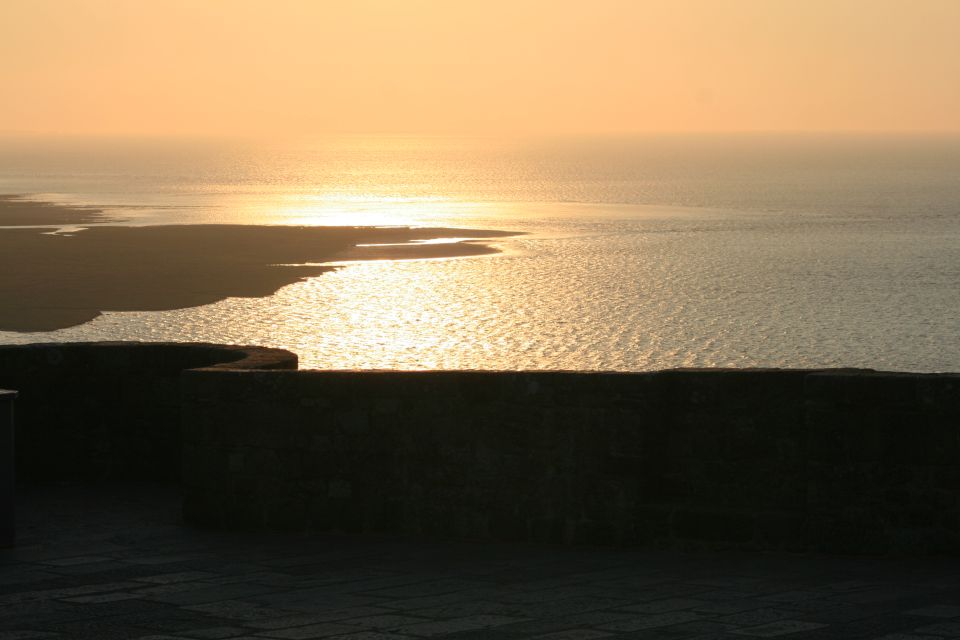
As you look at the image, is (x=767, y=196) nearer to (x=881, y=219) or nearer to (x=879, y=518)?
(x=881, y=219)

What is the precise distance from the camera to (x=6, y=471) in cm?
861

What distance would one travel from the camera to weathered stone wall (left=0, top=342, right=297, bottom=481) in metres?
10.9

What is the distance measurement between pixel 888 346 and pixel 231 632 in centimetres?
3046

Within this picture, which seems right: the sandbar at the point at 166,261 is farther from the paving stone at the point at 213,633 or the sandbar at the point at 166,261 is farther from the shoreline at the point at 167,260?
the paving stone at the point at 213,633

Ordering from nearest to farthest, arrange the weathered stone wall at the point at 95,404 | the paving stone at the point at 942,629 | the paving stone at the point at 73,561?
1. the paving stone at the point at 942,629
2. the paving stone at the point at 73,561
3. the weathered stone wall at the point at 95,404

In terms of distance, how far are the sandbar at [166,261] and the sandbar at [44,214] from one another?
365cm

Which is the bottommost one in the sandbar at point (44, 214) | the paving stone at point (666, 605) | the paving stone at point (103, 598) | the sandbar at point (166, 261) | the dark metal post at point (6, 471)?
A: the paving stone at point (103, 598)

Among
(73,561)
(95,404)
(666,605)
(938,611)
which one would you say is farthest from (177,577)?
(938,611)

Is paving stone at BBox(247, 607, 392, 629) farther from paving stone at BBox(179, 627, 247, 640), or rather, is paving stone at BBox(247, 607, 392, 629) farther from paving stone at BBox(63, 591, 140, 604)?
paving stone at BBox(63, 591, 140, 604)

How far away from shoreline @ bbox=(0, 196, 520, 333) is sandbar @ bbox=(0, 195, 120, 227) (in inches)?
28.9

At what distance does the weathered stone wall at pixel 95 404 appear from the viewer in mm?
10945

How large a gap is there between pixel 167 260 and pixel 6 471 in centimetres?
4106

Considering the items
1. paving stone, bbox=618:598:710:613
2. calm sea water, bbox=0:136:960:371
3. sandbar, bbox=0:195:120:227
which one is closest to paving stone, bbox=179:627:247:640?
paving stone, bbox=618:598:710:613

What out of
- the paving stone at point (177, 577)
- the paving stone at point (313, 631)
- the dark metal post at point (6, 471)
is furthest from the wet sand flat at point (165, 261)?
the paving stone at point (313, 631)
